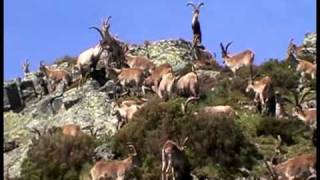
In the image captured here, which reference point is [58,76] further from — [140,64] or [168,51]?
[168,51]

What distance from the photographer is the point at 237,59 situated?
32656 millimetres

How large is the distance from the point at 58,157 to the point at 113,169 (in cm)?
338

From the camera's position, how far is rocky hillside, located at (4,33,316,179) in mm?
21562

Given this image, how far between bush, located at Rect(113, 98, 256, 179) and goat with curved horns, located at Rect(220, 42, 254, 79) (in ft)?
24.9

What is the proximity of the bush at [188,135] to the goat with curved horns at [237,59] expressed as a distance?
7582mm

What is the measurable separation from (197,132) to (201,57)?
14976mm

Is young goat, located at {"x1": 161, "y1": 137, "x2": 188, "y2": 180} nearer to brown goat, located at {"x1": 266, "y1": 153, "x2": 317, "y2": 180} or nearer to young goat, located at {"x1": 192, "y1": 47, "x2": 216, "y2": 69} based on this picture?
brown goat, located at {"x1": 266, "y1": 153, "x2": 317, "y2": 180}

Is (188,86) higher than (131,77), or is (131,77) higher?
(131,77)

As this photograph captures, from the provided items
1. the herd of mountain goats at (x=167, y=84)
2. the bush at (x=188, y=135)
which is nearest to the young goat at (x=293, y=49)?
the herd of mountain goats at (x=167, y=84)

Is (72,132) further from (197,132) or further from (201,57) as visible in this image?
(201,57)

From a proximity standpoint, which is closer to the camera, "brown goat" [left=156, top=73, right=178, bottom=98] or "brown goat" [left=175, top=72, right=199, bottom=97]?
"brown goat" [left=175, top=72, right=199, bottom=97]

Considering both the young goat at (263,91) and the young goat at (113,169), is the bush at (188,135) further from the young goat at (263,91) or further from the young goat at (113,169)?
the young goat at (263,91)

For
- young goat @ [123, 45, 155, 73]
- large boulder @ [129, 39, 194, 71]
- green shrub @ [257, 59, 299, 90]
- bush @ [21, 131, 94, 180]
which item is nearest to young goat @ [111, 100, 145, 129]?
bush @ [21, 131, 94, 180]

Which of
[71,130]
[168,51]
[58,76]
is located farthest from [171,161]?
[168,51]
